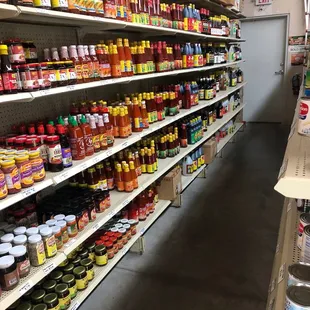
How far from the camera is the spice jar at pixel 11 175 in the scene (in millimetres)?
1604

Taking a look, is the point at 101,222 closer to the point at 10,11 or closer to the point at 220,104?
the point at 10,11

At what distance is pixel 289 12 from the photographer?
735 centimetres

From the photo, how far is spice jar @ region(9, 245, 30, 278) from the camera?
1.65m

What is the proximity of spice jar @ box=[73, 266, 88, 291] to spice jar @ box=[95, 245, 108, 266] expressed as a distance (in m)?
0.23

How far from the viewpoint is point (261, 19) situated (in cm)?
776

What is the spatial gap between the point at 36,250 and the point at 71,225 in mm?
339

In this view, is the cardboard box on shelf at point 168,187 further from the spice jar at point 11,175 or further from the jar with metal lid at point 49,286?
the spice jar at point 11,175

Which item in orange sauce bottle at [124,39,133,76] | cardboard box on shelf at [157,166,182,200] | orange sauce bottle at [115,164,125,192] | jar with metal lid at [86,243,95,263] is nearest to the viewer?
jar with metal lid at [86,243,95,263]

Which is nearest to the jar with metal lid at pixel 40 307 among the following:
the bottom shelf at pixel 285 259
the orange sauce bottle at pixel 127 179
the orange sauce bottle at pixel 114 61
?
the orange sauce bottle at pixel 127 179

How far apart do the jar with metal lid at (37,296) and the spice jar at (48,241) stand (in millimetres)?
292

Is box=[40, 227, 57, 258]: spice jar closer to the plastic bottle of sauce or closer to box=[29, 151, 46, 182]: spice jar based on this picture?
box=[29, 151, 46, 182]: spice jar

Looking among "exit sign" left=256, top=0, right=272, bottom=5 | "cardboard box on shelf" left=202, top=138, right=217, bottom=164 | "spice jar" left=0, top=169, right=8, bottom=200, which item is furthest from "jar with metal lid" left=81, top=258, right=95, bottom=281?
"exit sign" left=256, top=0, right=272, bottom=5

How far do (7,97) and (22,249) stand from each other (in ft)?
2.51

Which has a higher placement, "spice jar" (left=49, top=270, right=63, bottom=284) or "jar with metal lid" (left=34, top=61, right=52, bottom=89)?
"jar with metal lid" (left=34, top=61, right=52, bottom=89)
